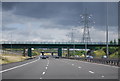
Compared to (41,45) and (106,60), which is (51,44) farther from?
(106,60)

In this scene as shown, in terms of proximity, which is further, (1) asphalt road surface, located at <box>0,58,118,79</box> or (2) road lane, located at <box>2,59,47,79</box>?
(1) asphalt road surface, located at <box>0,58,118,79</box>

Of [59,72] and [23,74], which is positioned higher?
[23,74]

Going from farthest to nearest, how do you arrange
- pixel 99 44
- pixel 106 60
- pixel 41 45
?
1. pixel 41 45
2. pixel 99 44
3. pixel 106 60

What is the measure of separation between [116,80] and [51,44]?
86.5 m

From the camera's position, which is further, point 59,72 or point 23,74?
point 59,72

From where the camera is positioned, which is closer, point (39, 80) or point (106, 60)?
point (39, 80)

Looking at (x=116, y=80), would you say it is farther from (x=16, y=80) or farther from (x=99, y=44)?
(x=99, y=44)

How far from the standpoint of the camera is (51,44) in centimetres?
10244

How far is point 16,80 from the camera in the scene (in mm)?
15758

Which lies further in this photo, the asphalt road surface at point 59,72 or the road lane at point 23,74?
the asphalt road surface at point 59,72

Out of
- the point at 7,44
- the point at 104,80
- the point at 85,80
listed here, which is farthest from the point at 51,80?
the point at 7,44

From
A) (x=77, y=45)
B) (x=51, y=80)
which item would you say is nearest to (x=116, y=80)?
(x=51, y=80)

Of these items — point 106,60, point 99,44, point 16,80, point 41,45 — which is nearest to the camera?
point 16,80

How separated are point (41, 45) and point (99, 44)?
23112 millimetres
